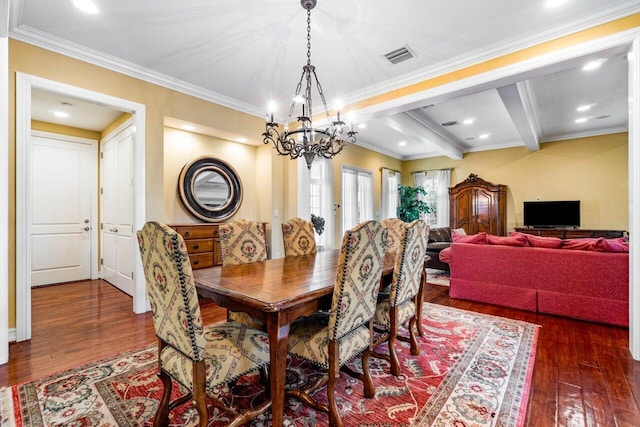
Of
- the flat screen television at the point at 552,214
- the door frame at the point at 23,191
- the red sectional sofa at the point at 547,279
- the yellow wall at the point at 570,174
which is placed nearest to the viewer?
the door frame at the point at 23,191

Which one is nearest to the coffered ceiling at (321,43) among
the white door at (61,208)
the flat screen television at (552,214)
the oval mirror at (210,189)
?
the white door at (61,208)

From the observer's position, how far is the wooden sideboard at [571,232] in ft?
18.4

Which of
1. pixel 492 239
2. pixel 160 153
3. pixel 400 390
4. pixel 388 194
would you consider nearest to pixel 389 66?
pixel 492 239

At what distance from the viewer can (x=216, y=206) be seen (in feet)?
15.5

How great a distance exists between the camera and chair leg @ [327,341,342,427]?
1542 mm

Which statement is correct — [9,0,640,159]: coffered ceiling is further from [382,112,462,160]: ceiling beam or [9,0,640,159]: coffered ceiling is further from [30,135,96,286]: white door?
[382,112,462,160]: ceiling beam

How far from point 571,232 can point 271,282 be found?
6739mm

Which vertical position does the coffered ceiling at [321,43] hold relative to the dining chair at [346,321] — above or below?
above

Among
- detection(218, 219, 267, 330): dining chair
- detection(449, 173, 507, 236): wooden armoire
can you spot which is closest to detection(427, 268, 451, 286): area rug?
detection(449, 173, 507, 236): wooden armoire

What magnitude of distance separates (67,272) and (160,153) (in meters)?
2.99

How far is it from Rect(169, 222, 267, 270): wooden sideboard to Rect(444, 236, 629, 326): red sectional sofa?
3.23 meters

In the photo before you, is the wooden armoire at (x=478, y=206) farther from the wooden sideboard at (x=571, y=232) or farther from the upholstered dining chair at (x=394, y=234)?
the upholstered dining chair at (x=394, y=234)

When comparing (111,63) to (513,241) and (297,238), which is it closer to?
(297,238)

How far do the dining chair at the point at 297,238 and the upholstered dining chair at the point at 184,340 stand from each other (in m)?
1.49
